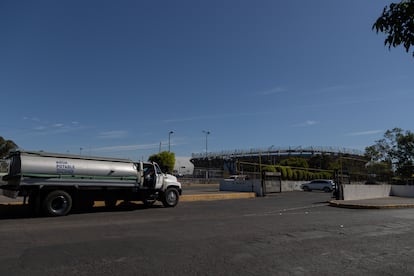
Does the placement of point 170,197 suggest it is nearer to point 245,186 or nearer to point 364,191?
point 245,186

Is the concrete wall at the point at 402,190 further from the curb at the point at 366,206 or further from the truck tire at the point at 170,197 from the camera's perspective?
the truck tire at the point at 170,197

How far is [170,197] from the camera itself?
19.0m

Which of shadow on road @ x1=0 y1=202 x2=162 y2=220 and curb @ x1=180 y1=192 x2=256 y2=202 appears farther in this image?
curb @ x1=180 y1=192 x2=256 y2=202

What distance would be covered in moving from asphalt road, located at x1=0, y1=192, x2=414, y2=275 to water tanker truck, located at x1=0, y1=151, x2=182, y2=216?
Answer: 1.33m

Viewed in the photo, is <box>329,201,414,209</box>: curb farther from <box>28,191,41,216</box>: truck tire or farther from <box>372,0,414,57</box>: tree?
<box>372,0,414,57</box>: tree

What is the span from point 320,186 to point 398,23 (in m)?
37.8

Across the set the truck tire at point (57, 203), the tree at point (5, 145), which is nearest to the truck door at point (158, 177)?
the truck tire at point (57, 203)

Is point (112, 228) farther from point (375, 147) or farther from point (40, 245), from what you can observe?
point (375, 147)

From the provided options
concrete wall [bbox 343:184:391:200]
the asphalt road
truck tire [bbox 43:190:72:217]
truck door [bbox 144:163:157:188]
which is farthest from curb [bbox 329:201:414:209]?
truck tire [bbox 43:190:72:217]

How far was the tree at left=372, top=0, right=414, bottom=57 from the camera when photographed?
12.1 feet

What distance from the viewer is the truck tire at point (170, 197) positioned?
61.4 feet

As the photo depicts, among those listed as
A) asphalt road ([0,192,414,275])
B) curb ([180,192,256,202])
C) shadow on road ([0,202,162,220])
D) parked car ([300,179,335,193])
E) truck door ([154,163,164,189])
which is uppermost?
truck door ([154,163,164,189])

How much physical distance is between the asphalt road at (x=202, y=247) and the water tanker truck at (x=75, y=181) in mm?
→ 1334

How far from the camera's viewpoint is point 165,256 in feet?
24.8
